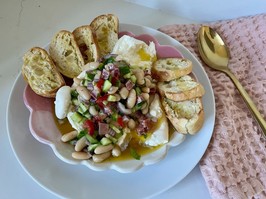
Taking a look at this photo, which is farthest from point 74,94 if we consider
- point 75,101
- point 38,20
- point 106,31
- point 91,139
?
point 38,20

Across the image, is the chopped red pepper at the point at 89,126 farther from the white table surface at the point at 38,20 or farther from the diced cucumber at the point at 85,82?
the white table surface at the point at 38,20

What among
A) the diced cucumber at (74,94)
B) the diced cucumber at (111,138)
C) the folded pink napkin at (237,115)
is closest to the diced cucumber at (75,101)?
the diced cucumber at (74,94)

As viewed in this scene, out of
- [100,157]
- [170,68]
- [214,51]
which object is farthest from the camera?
[214,51]

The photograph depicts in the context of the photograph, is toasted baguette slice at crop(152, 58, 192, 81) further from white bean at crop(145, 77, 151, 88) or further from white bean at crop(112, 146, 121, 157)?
white bean at crop(112, 146, 121, 157)

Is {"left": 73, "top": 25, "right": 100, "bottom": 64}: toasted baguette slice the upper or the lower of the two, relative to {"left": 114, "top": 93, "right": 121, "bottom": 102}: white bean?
upper

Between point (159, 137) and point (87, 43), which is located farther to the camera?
point (87, 43)

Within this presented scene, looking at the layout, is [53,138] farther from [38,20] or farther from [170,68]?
[38,20]

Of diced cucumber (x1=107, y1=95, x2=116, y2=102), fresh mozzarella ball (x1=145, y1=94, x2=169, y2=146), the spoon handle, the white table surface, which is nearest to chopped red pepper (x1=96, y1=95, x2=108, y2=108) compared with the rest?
diced cucumber (x1=107, y1=95, x2=116, y2=102)
